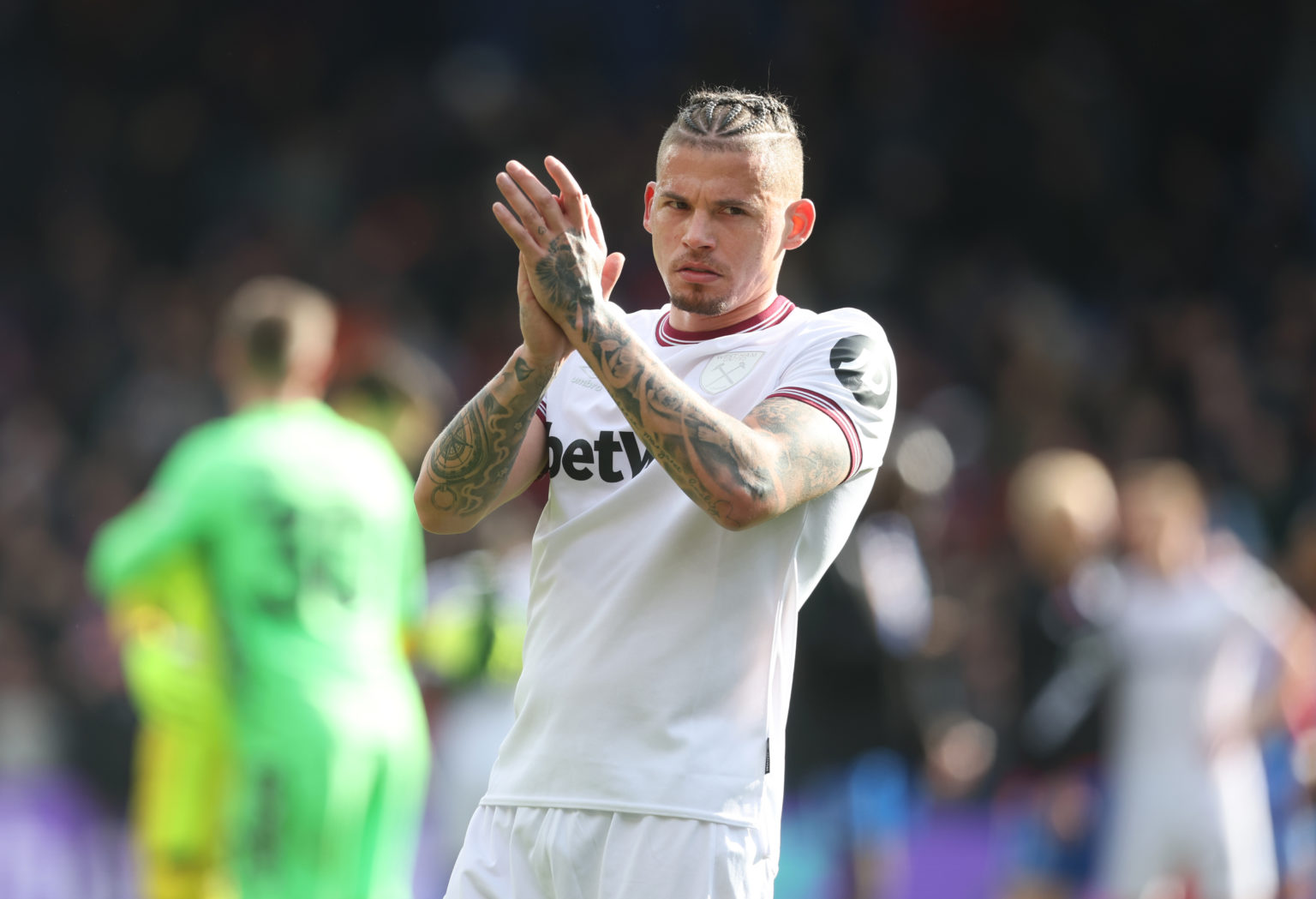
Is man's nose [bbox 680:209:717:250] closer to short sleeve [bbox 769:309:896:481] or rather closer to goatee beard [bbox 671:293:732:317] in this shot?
goatee beard [bbox 671:293:732:317]

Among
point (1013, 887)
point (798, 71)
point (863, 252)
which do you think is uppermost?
point (798, 71)

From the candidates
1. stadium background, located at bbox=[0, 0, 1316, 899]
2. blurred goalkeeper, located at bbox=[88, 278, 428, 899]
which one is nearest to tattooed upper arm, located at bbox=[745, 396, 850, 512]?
blurred goalkeeper, located at bbox=[88, 278, 428, 899]

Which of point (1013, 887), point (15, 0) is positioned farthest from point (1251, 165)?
point (15, 0)

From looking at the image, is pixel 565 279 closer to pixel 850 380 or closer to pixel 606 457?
pixel 606 457

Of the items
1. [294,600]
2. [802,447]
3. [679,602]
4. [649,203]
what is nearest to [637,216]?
[294,600]

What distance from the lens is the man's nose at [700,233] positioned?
3.01m

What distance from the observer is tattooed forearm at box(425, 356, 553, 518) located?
2953mm

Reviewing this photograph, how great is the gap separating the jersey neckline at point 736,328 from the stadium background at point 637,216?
6.70 metres

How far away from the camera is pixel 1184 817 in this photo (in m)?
8.23

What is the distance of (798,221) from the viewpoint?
3178 mm

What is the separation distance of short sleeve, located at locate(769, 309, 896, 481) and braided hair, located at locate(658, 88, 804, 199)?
0.29 metres

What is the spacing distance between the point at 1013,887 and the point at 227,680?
14.7 ft

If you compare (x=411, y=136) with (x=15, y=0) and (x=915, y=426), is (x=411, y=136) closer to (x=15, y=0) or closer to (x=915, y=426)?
(x=15, y=0)

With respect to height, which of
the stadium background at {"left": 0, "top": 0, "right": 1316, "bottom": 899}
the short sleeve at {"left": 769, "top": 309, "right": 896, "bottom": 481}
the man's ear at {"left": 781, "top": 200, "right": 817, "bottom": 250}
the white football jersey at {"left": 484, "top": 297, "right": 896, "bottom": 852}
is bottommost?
the white football jersey at {"left": 484, "top": 297, "right": 896, "bottom": 852}
